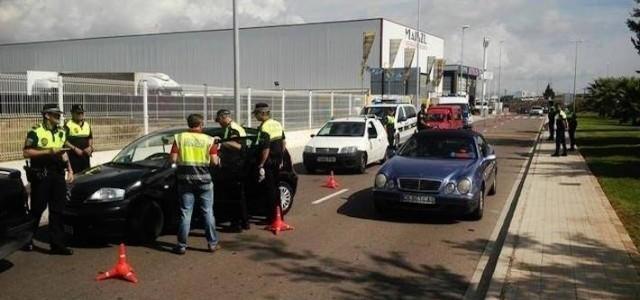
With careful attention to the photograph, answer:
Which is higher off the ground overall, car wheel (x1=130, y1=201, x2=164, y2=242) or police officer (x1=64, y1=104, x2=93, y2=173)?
police officer (x1=64, y1=104, x2=93, y2=173)

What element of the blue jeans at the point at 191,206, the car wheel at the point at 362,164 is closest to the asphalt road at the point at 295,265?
the blue jeans at the point at 191,206

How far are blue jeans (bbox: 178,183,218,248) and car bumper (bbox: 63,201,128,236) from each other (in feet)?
2.43

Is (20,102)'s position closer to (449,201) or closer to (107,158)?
(107,158)

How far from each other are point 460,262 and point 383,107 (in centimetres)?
1758

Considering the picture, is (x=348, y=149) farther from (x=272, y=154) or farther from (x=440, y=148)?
(x=272, y=154)

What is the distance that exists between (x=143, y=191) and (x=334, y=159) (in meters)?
8.50

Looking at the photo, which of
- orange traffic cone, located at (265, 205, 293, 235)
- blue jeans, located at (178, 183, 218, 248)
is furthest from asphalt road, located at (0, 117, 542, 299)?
blue jeans, located at (178, 183, 218, 248)

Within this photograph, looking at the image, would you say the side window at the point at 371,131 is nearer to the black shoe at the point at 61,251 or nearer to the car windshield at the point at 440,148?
the car windshield at the point at 440,148

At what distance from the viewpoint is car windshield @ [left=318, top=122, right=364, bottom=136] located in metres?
16.8

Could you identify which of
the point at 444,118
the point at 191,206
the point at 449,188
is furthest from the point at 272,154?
the point at 444,118

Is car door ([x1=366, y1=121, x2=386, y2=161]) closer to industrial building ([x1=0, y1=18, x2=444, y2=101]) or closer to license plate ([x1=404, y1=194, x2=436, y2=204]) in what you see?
license plate ([x1=404, y1=194, x2=436, y2=204])

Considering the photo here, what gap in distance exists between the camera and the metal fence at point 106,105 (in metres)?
14.0

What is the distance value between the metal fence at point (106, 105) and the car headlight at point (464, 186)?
10.2 m

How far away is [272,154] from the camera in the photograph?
8883 millimetres
